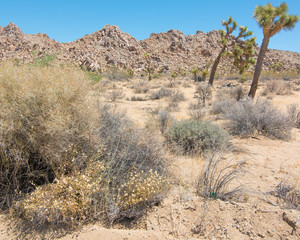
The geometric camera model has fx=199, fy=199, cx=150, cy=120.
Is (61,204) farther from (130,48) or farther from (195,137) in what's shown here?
(130,48)

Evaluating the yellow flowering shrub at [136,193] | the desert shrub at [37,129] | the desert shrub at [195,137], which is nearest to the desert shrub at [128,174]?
the yellow flowering shrub at [136,193]

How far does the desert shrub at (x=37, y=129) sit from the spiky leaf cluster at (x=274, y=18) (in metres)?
11.5

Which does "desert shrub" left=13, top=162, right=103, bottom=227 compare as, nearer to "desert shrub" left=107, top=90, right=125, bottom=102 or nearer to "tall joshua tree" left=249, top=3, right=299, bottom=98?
"desert shrub" left=107, top=90, right=125, bottom=102

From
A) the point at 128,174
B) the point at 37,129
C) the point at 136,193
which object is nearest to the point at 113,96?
the point at 128,174

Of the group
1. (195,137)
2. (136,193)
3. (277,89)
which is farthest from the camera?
(277,89)

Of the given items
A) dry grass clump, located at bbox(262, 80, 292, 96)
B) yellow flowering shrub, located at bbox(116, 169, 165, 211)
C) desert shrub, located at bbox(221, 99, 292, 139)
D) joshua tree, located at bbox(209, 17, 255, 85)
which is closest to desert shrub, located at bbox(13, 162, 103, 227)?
yellow flowering shrub, located at bbox(116, 169, 165, 211)

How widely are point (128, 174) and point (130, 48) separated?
61422 millimetres

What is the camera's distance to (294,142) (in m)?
5.74

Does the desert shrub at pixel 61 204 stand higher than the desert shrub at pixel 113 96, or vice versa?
the desert shrub at pixel 113 96

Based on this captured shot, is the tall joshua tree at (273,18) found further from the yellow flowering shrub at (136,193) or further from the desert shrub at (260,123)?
the yellow flowering shrub at (136,193)

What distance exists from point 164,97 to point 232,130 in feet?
24.8

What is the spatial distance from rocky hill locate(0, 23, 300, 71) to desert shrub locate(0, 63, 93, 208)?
42.1m

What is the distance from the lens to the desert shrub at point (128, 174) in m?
2.50

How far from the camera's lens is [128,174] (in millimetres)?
2975
